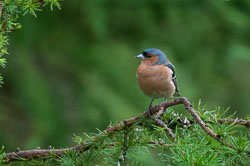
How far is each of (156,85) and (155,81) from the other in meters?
0.05

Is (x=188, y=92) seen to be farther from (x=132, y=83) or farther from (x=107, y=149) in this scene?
(x=107, y=149)

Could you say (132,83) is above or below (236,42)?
below

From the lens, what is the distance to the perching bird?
4805 mm

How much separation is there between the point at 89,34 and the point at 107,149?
463 cm

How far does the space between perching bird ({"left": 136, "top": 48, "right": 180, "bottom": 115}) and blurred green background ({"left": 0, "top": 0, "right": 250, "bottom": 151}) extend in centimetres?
115

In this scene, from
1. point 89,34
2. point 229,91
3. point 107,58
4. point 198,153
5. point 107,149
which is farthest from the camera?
point 229,91

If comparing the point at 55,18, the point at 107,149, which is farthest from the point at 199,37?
the point at 107,149

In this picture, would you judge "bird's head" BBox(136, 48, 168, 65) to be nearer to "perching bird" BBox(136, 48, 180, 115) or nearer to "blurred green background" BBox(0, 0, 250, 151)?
"perching bird" BBox(136, 48, 180, 115)

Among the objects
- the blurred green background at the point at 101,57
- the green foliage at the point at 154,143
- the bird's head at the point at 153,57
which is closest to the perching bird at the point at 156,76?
the bird's head at the point at 153,57

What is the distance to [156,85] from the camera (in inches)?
189

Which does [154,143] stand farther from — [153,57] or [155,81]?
[153,57]

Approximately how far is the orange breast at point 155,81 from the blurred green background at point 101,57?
1275 millimetres

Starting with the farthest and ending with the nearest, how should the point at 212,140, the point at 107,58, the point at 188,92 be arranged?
the point at 107,58
the point at 188,92
the point at 212,140

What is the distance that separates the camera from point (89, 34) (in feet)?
24.0
